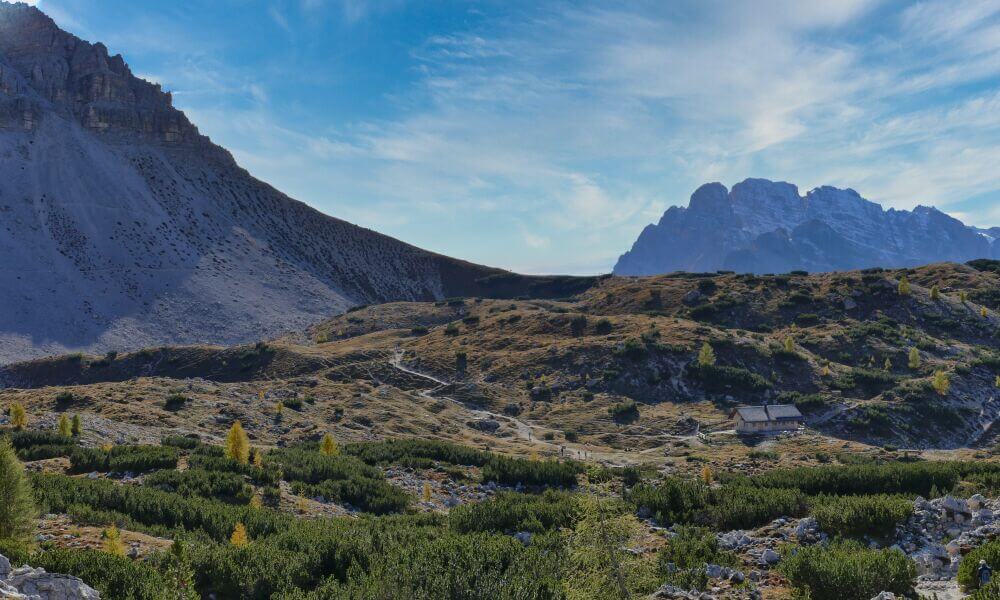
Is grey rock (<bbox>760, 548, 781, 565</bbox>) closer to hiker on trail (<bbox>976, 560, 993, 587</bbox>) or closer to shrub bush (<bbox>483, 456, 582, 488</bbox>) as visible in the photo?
hiker on trail (<bbox>976, 560, 993, 587</bbox>)

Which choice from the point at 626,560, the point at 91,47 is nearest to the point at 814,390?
the point at 626,560

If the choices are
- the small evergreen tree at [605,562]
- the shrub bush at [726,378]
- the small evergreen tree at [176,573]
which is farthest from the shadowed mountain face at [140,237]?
the small evergreen tree at [605,562]

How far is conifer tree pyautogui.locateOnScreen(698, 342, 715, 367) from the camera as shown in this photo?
62.9 meters

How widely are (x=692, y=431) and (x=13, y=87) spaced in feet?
504

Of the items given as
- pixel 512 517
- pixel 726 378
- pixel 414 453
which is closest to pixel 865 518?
pixel 512 517

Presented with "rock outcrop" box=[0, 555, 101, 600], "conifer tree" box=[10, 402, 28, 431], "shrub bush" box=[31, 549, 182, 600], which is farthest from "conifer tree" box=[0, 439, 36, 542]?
"conifer tree" box=[10, 402, 28, 431]

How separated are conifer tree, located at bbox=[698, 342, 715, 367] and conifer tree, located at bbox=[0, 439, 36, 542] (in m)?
59.4

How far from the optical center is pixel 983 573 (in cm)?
1025

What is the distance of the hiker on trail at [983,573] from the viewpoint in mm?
10133

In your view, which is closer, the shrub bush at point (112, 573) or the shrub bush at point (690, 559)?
the shrub bush at point (112, 573)

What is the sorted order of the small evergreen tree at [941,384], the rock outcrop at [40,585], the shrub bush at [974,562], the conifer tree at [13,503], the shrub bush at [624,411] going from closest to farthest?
the rock outcrop at [40,585] → the shrub bush at [974,562] → the conifer tree at [13,503] → the small evergreen tree at [941,384] → the shrub bush at [624,411]

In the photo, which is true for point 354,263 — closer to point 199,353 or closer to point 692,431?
point 199,353

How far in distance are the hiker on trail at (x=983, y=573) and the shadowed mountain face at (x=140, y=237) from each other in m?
105

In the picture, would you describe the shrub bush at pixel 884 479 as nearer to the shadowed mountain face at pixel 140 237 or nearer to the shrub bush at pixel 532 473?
the shrub bush at pixel 532 473
